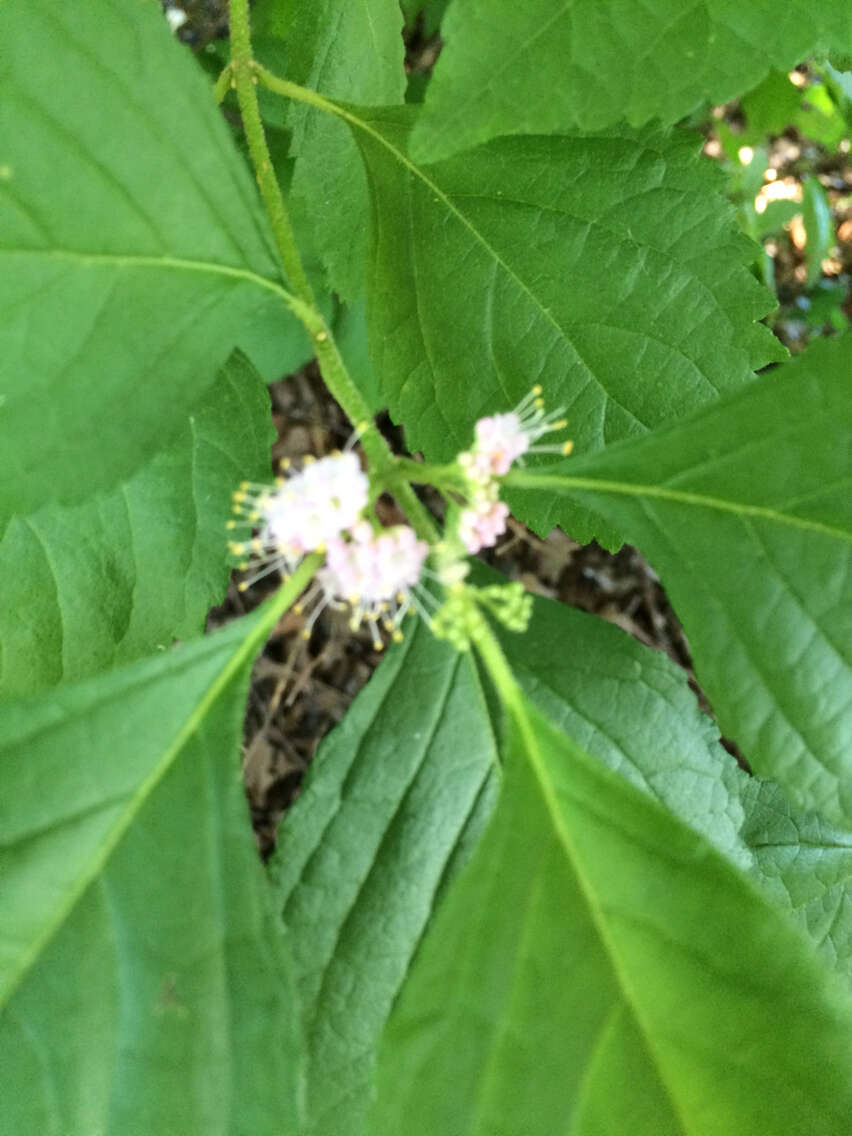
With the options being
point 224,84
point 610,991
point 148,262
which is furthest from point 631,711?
point 224,84

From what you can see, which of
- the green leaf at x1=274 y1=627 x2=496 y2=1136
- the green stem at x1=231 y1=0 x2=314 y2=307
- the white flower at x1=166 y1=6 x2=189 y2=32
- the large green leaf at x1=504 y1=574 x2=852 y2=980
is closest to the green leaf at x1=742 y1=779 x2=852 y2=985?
the large green leaf at x1=504 y1=574 x2=852 y2=980

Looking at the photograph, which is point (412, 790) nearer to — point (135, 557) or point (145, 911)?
point (145, 911)

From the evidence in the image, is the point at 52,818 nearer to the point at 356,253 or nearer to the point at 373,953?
the point at 373,953

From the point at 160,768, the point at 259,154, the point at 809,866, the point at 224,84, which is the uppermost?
the point at 224,84

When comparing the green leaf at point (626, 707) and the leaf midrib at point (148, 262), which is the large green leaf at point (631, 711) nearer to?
the green leaf at point (626, 707)

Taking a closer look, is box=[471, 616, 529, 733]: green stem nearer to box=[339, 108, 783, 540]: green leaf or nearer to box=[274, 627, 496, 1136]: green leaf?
box=[274, 627, 496, 1136]: green leaf
